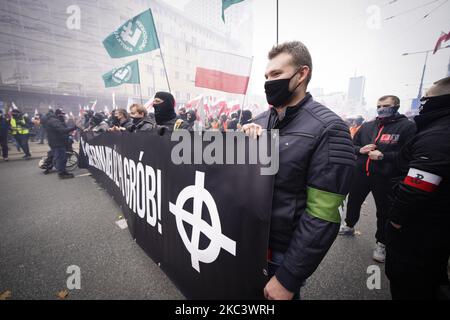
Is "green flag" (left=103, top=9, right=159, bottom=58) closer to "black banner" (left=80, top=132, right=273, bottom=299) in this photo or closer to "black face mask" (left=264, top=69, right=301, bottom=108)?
"black banner" (left=80, top=132, right=273, bottom=299)

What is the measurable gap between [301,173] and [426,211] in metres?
1.11

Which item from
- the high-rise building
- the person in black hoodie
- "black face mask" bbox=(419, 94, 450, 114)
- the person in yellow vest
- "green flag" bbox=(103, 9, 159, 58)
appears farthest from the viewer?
the high-rise building

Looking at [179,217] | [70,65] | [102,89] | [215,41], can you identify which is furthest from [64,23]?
[179,217]

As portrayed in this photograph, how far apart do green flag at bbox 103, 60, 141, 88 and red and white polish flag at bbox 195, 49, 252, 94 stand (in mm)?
2832

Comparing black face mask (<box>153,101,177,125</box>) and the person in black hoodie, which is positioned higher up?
black face mask (<box>153,101,177,125</box>)

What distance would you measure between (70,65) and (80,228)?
4223cm

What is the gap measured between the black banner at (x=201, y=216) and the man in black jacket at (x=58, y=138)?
5.25 metres

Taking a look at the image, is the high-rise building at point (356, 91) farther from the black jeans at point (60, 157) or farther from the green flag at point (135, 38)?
the black jeans at point (60, 157)

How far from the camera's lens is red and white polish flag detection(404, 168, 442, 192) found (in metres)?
1.34

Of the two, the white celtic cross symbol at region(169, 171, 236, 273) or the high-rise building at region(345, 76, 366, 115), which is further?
the high-rise building at region(345, 76, 366, 115)

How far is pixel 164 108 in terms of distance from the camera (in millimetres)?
3484

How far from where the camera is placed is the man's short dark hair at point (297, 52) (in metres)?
1.23

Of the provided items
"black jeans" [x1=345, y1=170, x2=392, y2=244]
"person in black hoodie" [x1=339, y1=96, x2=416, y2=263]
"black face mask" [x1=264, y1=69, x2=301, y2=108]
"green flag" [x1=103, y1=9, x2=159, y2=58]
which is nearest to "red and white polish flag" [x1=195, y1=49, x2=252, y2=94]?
"green flag" [x1=103, y1=9, x2=159, y2=58]

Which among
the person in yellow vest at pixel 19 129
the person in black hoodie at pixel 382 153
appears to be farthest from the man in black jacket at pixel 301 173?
the person in yellow vest at pixel 19 129
